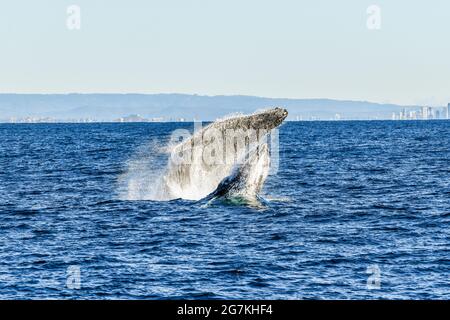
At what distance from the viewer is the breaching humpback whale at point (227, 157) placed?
1426 inches

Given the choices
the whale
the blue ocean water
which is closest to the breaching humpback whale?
the whale

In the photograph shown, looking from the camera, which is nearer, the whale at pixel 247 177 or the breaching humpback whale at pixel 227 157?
the whale at pixel 247 177

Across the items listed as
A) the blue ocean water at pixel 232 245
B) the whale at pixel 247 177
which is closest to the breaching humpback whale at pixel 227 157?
the whale at pixel 247 177

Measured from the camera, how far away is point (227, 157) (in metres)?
39.1

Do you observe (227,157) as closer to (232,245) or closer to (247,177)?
(247,177)

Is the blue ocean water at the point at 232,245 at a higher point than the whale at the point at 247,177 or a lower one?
lower

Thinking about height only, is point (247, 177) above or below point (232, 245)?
above

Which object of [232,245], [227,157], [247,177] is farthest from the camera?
[227,157]

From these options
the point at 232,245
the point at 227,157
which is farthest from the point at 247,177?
the point at 232,245

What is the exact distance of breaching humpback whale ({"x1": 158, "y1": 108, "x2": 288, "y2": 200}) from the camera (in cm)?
3622

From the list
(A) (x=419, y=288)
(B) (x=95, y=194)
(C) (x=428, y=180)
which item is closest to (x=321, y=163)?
(C) (x=428, y=180)

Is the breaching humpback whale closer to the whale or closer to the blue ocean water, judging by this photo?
the whale

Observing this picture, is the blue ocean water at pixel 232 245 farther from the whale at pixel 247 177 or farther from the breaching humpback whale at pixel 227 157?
the breaching humpback whale at pixel 227 157
